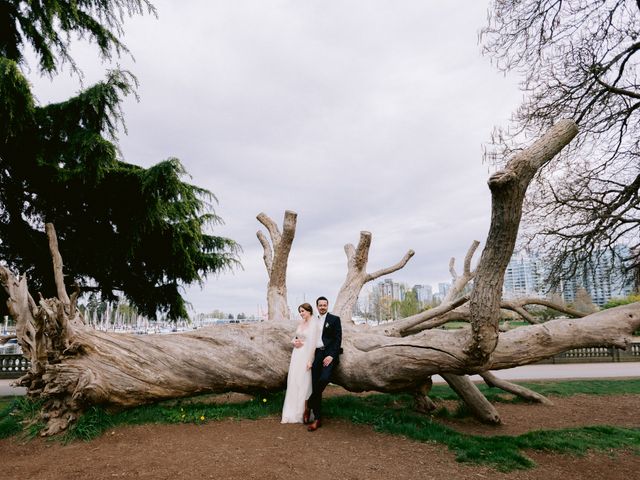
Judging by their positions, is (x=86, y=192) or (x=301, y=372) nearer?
(x=301, y=372)

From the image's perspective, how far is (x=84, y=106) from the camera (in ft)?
27.8

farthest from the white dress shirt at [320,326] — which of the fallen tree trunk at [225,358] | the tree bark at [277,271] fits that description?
the tree bark at [277,271]

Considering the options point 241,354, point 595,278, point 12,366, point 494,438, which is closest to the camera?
point 494,438

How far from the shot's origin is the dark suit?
18.6ft

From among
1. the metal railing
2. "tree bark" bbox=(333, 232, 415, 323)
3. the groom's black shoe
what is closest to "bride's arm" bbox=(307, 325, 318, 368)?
the groom's black shoe

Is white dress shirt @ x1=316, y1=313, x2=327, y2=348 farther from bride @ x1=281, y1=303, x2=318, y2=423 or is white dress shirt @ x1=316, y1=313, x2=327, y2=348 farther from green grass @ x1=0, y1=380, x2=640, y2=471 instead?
green grass @ x1=0, y1=380, x2=640, y2=471

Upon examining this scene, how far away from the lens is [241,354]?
6.52 m

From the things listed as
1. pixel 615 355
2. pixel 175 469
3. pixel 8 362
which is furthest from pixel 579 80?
pixel 8 362

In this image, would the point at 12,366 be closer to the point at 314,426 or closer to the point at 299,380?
the point at 299,380

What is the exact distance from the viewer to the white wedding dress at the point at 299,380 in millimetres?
5785

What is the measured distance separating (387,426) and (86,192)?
8.46m

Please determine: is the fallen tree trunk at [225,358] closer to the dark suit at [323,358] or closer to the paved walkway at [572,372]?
the dark suit at [323,358]

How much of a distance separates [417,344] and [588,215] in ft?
18.0

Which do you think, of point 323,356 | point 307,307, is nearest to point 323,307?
point 307,307
